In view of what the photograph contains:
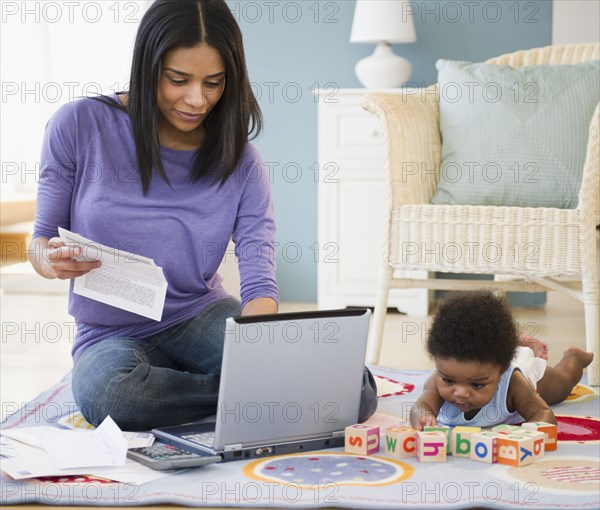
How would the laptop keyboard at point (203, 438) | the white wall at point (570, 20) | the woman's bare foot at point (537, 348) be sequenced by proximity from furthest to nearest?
the white wall at point (570, 20) < the woman's bare foot at point (537, 348) < the laptop keyboard at point (203, 438)

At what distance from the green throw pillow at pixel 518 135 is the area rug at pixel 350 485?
0.85 m

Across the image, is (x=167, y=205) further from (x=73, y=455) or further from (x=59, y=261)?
(x=73, y=455)

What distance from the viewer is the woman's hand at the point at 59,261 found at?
1.58 metres

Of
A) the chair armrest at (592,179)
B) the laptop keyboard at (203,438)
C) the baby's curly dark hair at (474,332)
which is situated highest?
the chair armrest at (592,179)

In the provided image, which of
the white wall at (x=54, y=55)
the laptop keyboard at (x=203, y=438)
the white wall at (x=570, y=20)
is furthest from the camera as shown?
the white wall at (x=54, y=55)

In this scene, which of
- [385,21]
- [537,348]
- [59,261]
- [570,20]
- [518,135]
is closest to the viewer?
[59,261]

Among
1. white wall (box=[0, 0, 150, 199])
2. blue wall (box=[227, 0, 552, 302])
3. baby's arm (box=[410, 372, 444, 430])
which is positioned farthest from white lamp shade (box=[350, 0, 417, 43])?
baby's arm (box=[410, 372, 444, 430])

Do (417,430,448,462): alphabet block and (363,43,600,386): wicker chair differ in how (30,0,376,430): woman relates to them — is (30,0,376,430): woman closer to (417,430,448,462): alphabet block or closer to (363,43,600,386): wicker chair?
(417,430,448,462): alphabet block

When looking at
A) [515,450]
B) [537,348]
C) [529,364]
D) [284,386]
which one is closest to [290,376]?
[284,386]

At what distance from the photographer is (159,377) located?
1.65 m

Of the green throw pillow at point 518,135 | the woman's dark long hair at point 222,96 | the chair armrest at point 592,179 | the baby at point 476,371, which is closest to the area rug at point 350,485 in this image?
the baby at point 476,371

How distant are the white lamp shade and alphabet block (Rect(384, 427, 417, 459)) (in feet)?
6.76

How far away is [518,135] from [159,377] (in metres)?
1.20

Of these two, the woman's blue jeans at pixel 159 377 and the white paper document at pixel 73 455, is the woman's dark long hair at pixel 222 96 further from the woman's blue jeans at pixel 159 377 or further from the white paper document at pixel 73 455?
the white paper document at pixel 73 455
